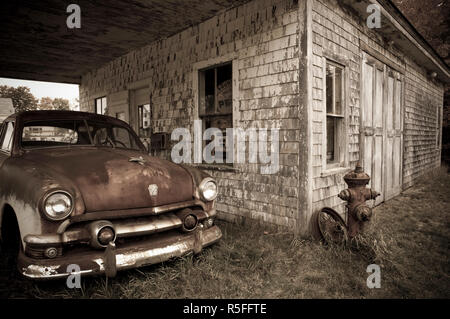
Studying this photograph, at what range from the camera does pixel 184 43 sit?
6.25m

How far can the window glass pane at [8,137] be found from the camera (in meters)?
3.55

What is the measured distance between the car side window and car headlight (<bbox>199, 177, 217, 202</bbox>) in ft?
7.61

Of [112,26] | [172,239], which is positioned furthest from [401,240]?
[112,26]

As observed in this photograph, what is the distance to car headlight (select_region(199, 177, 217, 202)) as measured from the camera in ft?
10.7

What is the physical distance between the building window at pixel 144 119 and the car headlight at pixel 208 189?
4.86 m

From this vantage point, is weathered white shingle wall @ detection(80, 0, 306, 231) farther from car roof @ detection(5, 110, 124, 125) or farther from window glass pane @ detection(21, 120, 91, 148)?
window glass pane @ detection(21, 120, 91, 148)

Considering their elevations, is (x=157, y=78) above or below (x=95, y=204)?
above

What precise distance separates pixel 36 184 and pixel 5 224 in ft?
3.15

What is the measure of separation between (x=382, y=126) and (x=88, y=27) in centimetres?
679

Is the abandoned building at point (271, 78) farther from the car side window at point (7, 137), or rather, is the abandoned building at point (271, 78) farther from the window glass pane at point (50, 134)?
the car side window at point (7, 137)

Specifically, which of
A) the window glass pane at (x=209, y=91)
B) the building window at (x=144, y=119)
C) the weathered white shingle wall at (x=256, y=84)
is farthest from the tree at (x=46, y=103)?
the window glass pane at (x=209, y=91)

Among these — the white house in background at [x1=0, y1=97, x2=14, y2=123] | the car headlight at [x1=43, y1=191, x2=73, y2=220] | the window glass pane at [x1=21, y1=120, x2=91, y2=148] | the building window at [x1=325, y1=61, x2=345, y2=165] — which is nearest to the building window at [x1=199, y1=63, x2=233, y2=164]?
the building window at [x1=325, y1=61, x2=345, y2=165]
